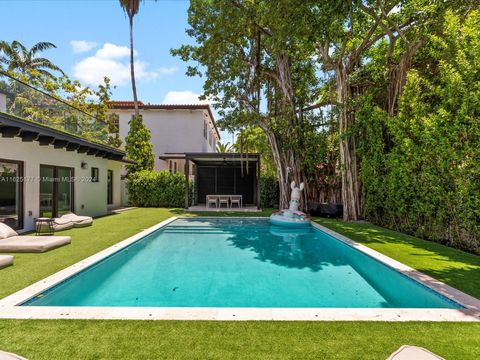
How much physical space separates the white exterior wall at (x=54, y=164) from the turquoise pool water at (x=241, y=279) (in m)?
4.19

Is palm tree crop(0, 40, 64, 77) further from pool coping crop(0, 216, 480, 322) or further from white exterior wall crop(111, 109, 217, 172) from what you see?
pool coping crop(0, 216, 480, 322)

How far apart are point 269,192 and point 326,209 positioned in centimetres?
478

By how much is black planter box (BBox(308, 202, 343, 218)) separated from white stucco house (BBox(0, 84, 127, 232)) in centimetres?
1034

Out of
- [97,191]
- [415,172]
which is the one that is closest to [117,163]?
[97,191]

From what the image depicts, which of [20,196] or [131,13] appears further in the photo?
[131,13]

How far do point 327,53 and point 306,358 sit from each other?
11.3 metres

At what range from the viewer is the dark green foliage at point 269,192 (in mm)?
16172

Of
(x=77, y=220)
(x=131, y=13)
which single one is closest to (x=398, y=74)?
(x=77, y=220)

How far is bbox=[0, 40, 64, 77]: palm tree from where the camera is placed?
20.2 m

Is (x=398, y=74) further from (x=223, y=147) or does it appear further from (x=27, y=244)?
(x=223, y=147)

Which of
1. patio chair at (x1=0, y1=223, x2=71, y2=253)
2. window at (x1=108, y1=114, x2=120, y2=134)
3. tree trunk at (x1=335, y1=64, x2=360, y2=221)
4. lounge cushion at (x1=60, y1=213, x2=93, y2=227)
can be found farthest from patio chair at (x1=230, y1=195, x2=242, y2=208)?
window at (x1=108, y1=114, x2=120, y2=134)

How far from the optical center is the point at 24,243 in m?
5.69

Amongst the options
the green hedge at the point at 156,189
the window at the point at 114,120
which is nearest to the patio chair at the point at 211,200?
the green hedge at the point at 156,189

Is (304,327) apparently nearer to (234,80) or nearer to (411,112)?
(411,112)
